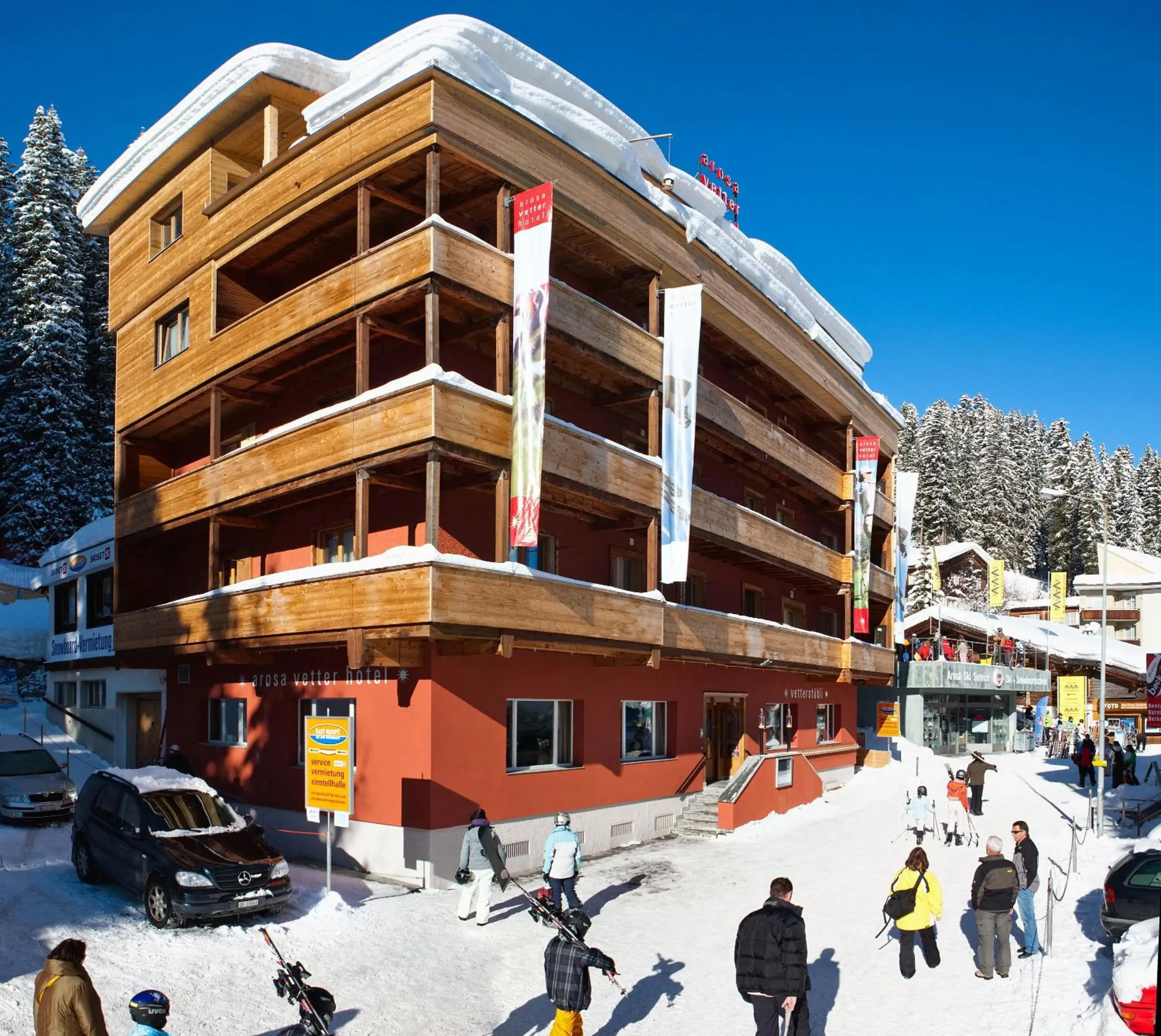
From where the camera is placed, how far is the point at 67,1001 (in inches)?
333

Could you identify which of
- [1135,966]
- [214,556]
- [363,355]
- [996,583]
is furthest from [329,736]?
[996,583]

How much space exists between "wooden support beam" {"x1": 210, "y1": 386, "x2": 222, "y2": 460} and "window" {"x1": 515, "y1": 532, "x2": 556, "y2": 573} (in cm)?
794

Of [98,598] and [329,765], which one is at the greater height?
[98,598]

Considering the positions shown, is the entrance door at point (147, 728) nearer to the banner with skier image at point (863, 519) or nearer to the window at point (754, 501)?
the window at point (754, 501)

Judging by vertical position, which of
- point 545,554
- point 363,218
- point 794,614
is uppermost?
point 363,218

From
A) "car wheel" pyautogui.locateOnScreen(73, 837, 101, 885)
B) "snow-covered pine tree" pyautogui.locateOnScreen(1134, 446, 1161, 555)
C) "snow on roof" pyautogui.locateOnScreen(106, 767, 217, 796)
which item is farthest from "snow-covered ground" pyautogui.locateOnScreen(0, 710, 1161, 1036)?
"snow-covered pine tree" pyautogui.locateOnScreen(1134, 446, 1161, 555)

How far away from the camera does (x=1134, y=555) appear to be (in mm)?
85625

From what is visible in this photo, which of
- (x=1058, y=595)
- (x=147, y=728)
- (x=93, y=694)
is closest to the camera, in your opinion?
(x=147, y=728)

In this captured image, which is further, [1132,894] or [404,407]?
[404,407]

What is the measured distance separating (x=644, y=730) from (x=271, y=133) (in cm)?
1721

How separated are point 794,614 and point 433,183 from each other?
79.9ft

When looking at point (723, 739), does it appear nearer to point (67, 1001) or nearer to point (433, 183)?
point (433, 183)

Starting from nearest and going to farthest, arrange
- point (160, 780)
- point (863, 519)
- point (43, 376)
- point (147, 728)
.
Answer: point (160, 780), point (147, 728), point (863, 519), point (43, 376)

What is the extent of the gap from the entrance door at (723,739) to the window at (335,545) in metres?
12.0
